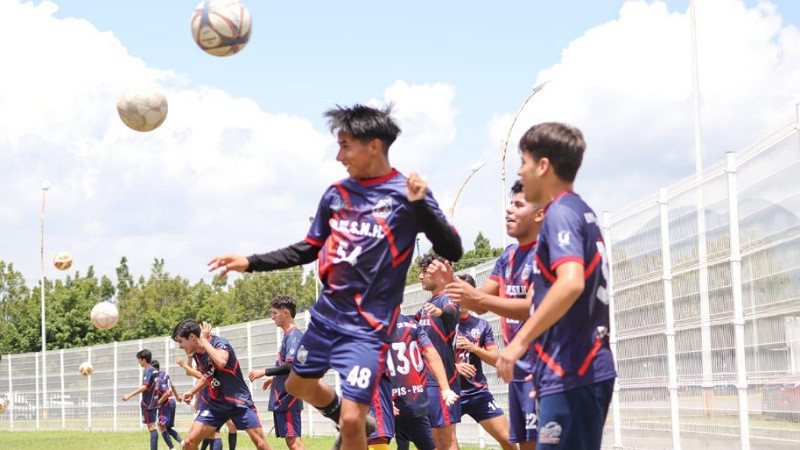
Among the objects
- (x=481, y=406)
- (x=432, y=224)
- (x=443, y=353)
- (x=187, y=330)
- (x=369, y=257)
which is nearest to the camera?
(x=432, y=224)

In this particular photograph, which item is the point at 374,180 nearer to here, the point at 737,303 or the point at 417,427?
the point at 417,427

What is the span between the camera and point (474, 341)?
39.5ft

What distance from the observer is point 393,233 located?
280 inches

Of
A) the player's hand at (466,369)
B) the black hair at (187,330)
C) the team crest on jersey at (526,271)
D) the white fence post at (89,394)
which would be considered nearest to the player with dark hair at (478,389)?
the player's hand at (466,369)

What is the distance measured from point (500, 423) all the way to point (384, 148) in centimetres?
552

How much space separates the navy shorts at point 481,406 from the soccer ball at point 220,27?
4469mm

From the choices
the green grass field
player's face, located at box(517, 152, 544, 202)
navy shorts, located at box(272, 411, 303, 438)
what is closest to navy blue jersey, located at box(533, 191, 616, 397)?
player's face, located at box(517, 152, 544, 202)

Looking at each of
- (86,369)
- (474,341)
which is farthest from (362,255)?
(86,369)

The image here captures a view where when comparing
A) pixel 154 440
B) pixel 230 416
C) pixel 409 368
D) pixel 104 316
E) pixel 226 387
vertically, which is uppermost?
pixel 104 316

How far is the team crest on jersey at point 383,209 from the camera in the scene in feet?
23.3

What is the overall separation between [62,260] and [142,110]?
→ 67.9ft

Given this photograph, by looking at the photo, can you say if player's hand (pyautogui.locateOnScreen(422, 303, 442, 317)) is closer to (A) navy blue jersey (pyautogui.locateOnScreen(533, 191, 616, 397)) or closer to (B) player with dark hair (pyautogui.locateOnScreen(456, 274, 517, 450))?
(B) player with dark hair (pyautogui.locateOnScreen(456, 274, 517, 450))

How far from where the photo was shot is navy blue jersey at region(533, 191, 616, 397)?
4977mm

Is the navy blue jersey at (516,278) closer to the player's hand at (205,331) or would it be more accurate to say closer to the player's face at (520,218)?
the player's face at (520,218)
